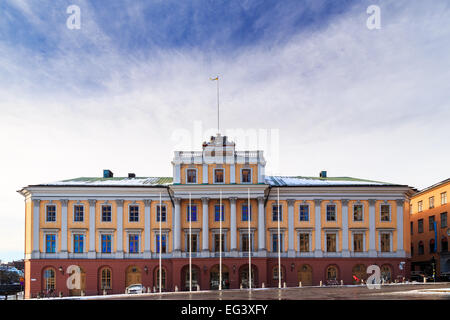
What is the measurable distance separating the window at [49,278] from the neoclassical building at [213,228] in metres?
0.12

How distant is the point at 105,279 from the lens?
65250mm

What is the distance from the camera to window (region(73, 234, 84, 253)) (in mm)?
65444

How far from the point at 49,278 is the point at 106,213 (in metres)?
10.3

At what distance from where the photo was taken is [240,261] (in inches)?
2525

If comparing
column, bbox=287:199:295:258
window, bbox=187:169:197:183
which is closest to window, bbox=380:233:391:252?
column, bbox=287:199:295:258

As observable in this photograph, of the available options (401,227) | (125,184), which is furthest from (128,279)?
(401,227)

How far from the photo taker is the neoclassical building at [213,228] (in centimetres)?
6469

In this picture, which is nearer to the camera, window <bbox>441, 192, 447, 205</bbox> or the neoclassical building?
the neoclassical building

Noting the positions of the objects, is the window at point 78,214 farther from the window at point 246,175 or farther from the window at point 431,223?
the window at point 431,223

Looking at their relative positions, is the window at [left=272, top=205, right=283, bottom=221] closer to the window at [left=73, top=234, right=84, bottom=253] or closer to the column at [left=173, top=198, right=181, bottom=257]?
the column at [left=173, top=198, right=181, bottom=257]

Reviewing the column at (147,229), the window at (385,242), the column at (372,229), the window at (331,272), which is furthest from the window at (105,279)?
the window at (385,242)

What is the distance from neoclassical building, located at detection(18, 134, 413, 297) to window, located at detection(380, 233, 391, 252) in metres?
0.12

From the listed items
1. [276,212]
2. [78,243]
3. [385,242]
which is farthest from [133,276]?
[385,242]

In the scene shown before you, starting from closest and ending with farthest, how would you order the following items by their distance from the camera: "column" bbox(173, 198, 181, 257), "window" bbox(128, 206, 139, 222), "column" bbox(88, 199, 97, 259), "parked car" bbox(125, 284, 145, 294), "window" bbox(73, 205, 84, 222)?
1. "parked car" bbox(125, 284, 145, 294)
2. "column" bbox(173, 198, 181, 257)
3. "column" bbox(88, 199, 97, 259)
4. "window" bbox(73, 205, 84, 222)
5. "window" bbox(128, 206, 139, 222)
